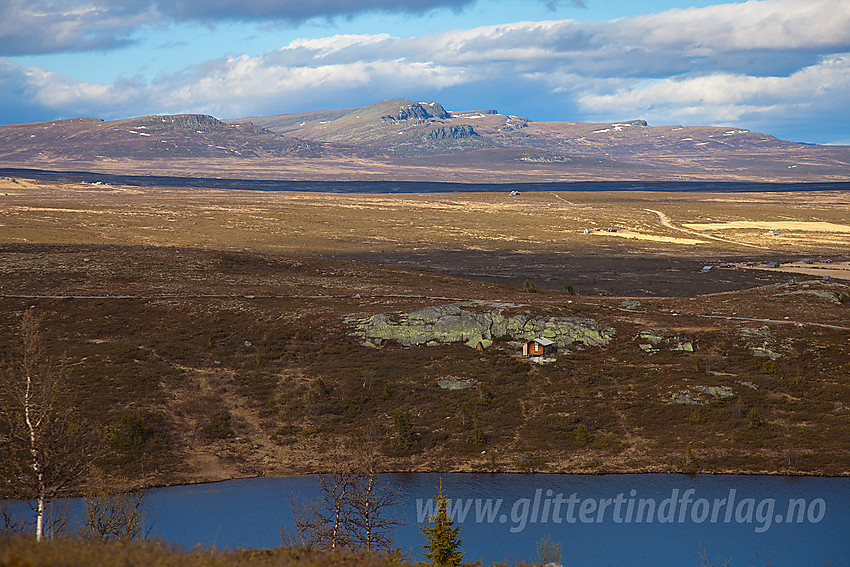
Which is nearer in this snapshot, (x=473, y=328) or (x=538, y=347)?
(x=538, y=347)

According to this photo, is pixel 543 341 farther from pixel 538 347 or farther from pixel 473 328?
pixel 473 328

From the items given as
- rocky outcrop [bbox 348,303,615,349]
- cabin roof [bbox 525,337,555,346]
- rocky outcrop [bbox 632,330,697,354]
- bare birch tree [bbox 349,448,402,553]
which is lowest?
bare birch tree [bbox 349,448,402,553]

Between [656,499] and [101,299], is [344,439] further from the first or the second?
[101,299]

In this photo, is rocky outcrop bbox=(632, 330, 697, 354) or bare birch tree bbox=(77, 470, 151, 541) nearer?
bare birch tree bbox=(77, 470, 151, 541)

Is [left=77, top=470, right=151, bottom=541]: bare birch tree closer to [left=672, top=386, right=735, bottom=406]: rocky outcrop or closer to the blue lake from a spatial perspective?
the blue lake

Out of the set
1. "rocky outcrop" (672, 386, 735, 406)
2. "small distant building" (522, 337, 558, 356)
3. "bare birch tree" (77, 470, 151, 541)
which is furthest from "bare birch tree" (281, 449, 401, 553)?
"rocky outcrop" (672, 386, 735, 406)

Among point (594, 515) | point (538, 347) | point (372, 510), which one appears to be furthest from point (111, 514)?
point (538, 347)

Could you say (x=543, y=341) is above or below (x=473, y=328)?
below

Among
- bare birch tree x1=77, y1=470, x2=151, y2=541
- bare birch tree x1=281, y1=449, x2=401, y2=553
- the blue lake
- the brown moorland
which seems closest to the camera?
bare birch tree x1=281, y1=449, x2=401, y2=553

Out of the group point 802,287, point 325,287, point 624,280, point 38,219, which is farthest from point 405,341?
point 38,219
